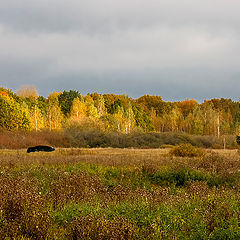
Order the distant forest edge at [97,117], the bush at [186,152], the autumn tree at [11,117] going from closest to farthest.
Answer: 1. the bush at [186,152]
2. the autumn tree at [11,117]
3. the distant forest edge at [97,117]

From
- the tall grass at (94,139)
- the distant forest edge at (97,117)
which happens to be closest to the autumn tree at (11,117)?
the distant forest edge at (97,117)

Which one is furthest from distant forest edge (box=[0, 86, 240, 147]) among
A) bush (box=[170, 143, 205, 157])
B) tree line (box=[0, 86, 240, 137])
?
bush (box=[170, 143, 205, 157])

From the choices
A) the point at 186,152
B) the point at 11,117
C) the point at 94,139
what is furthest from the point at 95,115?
the point at 186,152

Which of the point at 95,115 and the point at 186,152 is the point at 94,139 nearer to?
the point at 95,115

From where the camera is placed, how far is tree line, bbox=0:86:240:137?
41719mm

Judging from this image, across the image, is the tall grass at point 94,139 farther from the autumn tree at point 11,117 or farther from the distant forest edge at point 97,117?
the autumn tree at point 11,117

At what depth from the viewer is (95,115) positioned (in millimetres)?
64500

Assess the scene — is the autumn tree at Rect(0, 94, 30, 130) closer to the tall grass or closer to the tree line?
the tree line

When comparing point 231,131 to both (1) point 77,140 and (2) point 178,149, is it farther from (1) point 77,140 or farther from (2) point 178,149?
(2) point 178,149

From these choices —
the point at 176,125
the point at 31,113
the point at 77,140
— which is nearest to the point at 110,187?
the point at 77,140

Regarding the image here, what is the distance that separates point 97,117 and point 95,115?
1.77 meters

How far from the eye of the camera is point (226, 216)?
5.27 m

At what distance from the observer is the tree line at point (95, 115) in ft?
137

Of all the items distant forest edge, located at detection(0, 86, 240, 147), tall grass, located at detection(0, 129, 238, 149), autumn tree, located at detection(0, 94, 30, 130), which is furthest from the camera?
distant forest edge, located at detection(0, 86, 240, 147)
